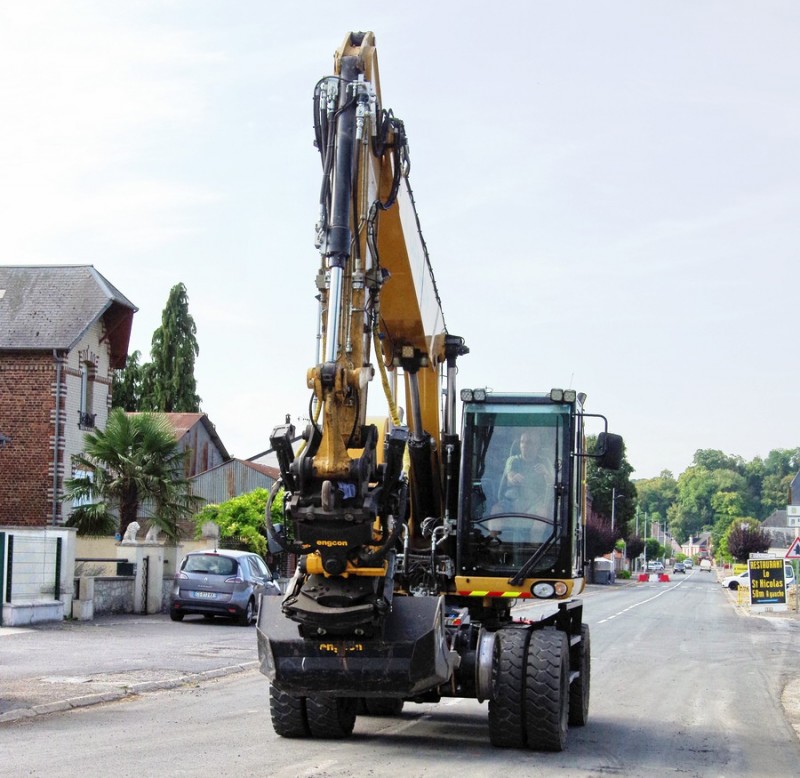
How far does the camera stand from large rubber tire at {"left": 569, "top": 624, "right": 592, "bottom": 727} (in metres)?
12.7

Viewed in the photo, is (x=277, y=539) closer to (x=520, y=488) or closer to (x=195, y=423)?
(x=520, y=488)

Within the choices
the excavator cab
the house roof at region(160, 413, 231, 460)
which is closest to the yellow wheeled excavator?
the excavator cab

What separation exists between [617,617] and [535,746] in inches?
1206

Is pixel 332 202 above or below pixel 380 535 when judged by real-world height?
above

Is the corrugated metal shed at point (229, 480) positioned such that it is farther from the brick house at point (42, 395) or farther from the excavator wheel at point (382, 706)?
the excavator wheel at point (382, 706)

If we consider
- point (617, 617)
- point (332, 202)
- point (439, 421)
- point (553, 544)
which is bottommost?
point (617, 617)

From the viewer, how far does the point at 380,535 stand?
9344mm

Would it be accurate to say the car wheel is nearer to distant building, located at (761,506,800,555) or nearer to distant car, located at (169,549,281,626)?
distant car, located at (169,549,281,626)

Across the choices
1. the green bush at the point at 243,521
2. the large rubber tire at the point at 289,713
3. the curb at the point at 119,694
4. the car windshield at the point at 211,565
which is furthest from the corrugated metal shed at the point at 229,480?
the large rubber tire at the point at 289,713

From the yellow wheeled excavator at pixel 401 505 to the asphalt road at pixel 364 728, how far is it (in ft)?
1.55

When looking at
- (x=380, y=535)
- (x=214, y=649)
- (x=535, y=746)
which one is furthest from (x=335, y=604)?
(x=214, y=649)

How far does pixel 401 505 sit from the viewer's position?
945cm

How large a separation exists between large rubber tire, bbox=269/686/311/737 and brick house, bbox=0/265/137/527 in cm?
2891

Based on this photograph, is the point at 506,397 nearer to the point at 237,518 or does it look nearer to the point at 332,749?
the point at 332,749
